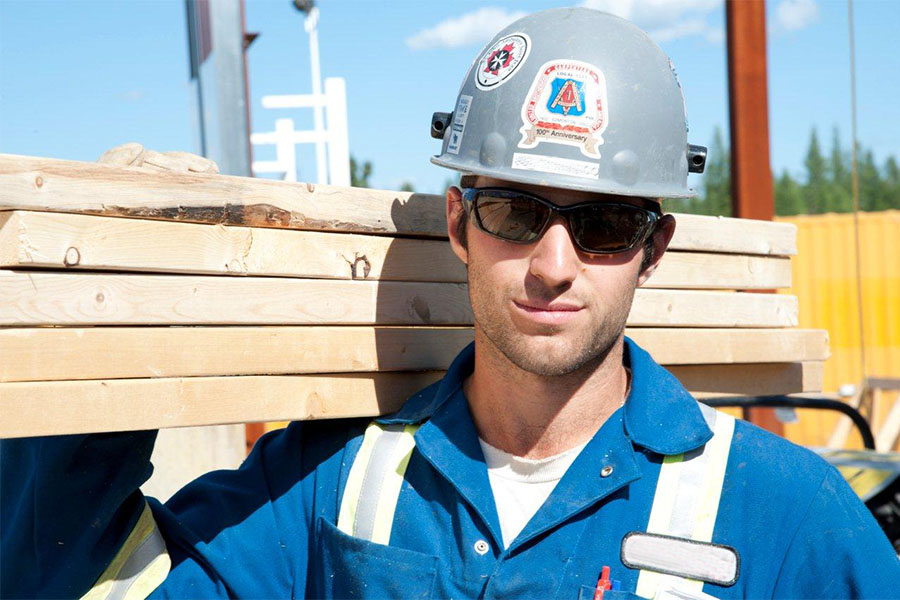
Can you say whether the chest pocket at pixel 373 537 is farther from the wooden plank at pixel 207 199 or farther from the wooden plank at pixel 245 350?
the wooden plank at pixel 207 199

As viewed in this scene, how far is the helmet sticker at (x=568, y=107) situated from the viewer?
7.39 ft

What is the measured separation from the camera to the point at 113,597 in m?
2.29

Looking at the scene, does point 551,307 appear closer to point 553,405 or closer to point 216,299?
point 553,405

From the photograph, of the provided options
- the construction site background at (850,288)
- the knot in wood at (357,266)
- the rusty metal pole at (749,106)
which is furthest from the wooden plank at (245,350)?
the construction site background at (850,288)

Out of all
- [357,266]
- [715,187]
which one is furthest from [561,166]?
[715,187]

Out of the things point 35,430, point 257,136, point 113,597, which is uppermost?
point 257,136

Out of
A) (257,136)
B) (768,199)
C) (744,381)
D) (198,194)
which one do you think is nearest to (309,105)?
(257,136)

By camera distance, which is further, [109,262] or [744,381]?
[744,381]

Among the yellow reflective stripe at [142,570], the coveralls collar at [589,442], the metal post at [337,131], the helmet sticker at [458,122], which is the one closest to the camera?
the coveralls collar at [589,442]

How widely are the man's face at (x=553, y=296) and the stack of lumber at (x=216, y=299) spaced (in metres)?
0.31

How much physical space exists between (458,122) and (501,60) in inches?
7.3

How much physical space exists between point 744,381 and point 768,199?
10.2 ft

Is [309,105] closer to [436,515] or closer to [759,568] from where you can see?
[436,515]

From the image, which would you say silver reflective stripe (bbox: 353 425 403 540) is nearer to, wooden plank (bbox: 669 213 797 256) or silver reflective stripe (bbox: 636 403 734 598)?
silver reflective stripe (bbox: 636 403 734 598)
